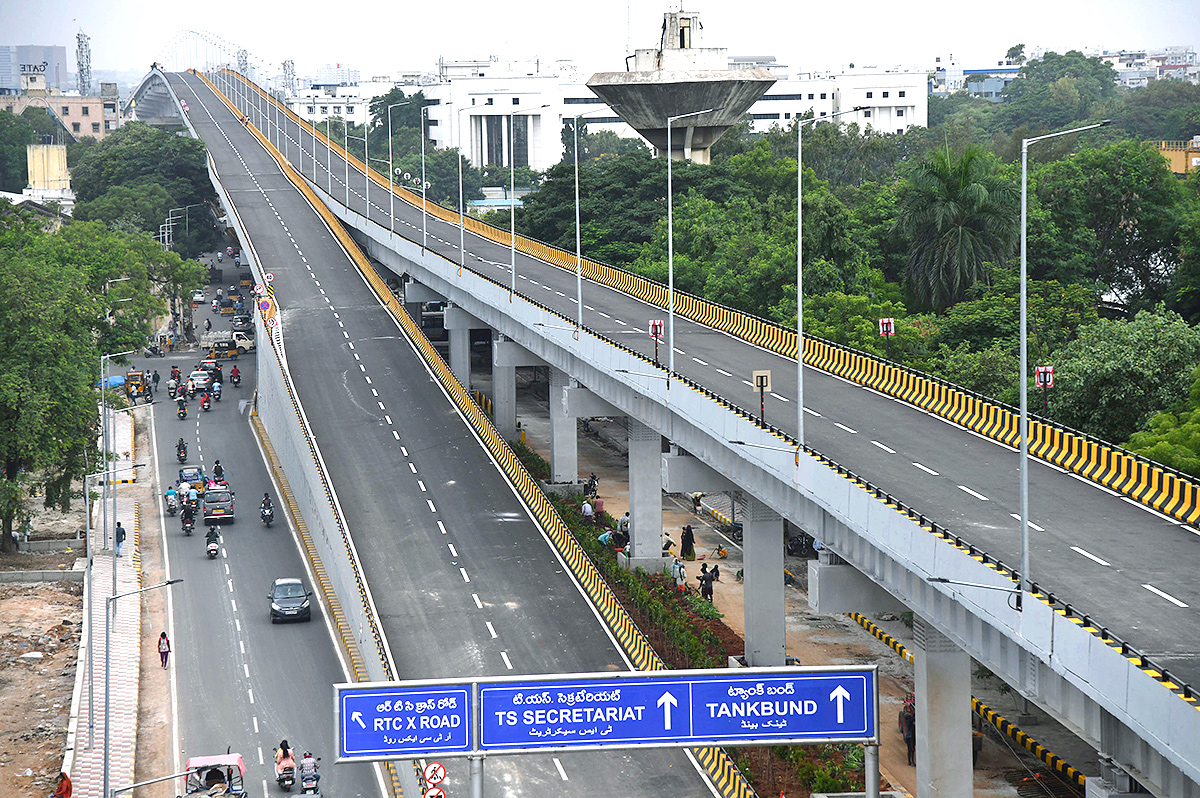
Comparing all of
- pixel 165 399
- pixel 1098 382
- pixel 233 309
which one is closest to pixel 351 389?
pixel 165 399

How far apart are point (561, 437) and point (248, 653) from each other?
74.9 ft

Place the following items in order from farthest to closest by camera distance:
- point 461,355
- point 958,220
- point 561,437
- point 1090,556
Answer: point 461,355
point 958,220
point 561,437
point 1090,556

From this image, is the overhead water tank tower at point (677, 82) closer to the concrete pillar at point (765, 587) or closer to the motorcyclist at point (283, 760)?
the concrete pillar at point (765, 587)

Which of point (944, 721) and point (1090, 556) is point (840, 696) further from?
point (944, 721)

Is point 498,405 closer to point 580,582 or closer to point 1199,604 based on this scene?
point 580,582

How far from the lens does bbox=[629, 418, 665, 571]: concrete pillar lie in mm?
61000

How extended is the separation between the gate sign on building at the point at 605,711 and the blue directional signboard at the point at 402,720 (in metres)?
0.02

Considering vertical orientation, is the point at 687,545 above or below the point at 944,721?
below

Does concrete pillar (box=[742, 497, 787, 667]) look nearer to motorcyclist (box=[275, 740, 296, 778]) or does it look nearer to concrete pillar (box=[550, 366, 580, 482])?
motorcyclist (box=[275, 740, 296, 778])

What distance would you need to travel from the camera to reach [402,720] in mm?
28953

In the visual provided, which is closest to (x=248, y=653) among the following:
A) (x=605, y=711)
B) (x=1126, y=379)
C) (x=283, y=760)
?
(x=283, y=760)

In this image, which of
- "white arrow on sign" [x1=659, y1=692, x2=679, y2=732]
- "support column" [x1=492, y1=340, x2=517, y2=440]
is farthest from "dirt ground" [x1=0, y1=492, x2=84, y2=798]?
"white arrow on sign" [x1=659, y1=692, x2=679, y2=732]

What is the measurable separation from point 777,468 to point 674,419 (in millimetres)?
11041

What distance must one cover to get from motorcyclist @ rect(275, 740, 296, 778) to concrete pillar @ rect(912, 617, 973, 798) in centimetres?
1828
